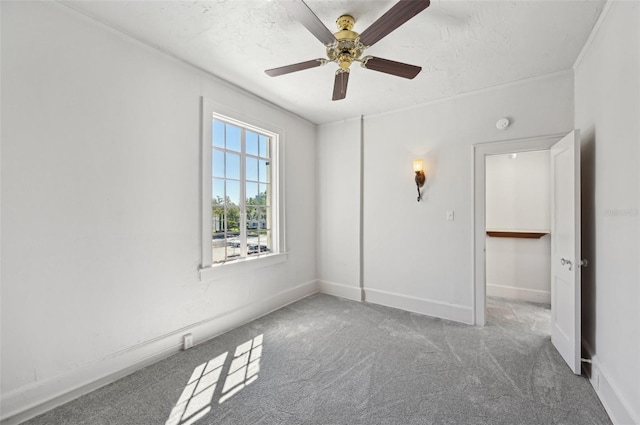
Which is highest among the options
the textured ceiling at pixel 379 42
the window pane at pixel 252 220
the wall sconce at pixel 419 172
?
the textured ceiling at pixel 379 42

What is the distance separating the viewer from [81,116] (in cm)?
193

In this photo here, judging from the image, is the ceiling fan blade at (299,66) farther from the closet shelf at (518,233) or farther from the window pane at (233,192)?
the closet shelf at (518,233)

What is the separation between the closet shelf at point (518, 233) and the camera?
3.80 m

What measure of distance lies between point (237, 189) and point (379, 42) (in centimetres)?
209

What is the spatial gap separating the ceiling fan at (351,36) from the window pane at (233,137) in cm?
114

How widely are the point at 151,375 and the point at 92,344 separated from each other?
0.49 metres

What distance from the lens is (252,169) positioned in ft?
11.2

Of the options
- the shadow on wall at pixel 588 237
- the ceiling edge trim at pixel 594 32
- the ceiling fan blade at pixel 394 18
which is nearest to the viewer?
the ceiling fan blade at pixel 394 18

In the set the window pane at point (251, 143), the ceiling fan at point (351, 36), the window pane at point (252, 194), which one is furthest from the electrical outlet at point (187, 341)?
the ceiling fan at point (351, 36)

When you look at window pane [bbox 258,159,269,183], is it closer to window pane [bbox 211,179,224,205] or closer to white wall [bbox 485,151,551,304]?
window pane [bbox 211,179,224,205]

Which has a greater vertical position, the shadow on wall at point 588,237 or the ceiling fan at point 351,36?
the ceiling fan at point 351,36

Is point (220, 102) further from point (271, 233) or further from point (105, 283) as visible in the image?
point (105, 283)

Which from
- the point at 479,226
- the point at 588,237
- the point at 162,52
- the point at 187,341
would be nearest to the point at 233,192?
the point at 162,52

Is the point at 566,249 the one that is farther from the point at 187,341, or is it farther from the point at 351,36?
the point at 187,341
